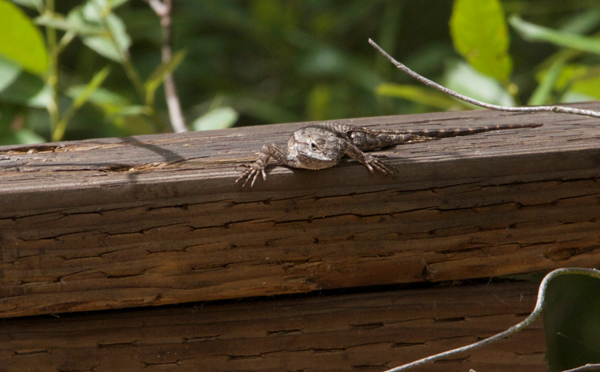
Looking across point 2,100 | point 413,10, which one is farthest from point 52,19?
point 413,10

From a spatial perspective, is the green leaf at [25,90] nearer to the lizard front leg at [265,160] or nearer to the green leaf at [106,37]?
the green leaf at [106,37]

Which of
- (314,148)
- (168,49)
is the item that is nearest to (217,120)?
(168,49)

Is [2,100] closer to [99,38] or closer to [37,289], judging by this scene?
[99,38]

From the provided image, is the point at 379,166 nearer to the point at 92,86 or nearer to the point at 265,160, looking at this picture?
the point at 265,160

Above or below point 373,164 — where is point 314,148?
above

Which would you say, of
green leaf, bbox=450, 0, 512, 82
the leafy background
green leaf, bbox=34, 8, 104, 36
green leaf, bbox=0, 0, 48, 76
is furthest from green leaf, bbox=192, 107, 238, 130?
green leaf, bbox=450, 0, 512, 82

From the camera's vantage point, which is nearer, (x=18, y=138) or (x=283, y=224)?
(x=283, y=224)

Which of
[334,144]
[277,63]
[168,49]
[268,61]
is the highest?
[268,61]

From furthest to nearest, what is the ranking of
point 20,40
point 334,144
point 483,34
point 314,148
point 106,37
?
point 106,37 → point 483,34 → point 20,40 → point 334,144 → point 314,148
